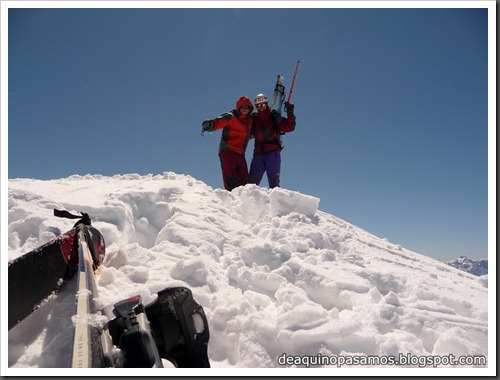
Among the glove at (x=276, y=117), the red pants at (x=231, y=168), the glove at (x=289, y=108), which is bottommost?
the red pants at (x=231, y=168)

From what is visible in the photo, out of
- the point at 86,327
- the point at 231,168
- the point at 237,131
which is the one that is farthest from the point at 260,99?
the point at 86,327

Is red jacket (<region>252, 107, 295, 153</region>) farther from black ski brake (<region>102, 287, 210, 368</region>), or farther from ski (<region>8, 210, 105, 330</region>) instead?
black ski brake (<region>102, 287, 210, 368</region>)

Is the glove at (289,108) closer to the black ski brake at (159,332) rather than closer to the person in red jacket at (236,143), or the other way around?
the person in red jacket at (236,143)

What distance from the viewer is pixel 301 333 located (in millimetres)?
2332

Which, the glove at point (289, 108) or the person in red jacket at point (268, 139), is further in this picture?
the glove at point (289, 108)

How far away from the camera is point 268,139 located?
9.05 m

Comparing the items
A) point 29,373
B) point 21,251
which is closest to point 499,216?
point 29,373

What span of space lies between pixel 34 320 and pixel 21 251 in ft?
4.06

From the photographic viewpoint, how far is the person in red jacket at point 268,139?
8.94 m

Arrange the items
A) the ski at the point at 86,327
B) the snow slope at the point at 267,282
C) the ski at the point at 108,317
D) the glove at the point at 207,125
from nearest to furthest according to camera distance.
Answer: the ski at the point at 86,327 < the ski at the point at 108,317 < the snow slope at the point at 267,282 < the glove at the point at 207,125

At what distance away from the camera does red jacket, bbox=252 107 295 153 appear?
29.7ft

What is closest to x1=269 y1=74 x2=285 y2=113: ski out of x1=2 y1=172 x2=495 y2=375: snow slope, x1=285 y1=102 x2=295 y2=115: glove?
x1=285 y1=102 x2=295 y2=115: glove

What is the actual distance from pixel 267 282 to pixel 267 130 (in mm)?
6543

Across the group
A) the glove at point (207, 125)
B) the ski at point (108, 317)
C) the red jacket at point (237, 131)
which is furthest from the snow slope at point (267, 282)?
the red jacket at point (237, 131)
